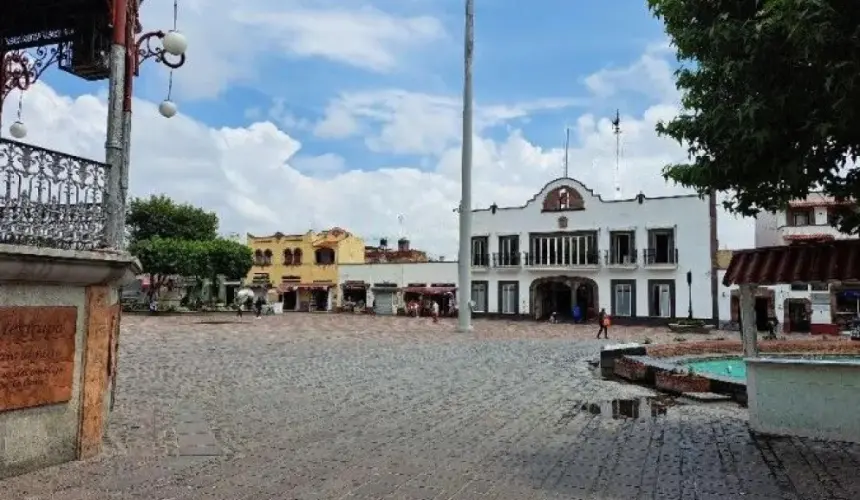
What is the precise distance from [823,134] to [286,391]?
9.75m

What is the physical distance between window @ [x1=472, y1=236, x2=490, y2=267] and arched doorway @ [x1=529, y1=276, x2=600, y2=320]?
4.44m

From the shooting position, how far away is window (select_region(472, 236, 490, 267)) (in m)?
52.9

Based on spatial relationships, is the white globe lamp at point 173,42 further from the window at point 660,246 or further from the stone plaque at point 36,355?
the window at point 660,246

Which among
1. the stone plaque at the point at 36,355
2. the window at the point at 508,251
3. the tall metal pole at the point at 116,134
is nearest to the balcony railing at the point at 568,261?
the window at the point at 508,251

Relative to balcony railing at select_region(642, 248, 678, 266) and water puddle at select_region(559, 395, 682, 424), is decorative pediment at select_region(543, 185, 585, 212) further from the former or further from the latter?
water puddle at select_region(559, 395, 682, 424)

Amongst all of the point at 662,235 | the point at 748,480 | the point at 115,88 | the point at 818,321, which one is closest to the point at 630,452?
the point at 748,480

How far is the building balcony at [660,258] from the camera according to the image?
147 feet

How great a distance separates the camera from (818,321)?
129ft

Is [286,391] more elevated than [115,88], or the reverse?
[115,88]

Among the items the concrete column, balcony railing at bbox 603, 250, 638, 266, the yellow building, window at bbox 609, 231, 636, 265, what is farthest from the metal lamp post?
the concrete column

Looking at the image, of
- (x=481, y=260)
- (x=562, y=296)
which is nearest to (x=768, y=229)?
(x=562, y=296)

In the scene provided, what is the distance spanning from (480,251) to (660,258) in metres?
13.6

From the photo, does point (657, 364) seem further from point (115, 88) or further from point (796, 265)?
point (115, 88)

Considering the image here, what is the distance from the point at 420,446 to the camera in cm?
817
